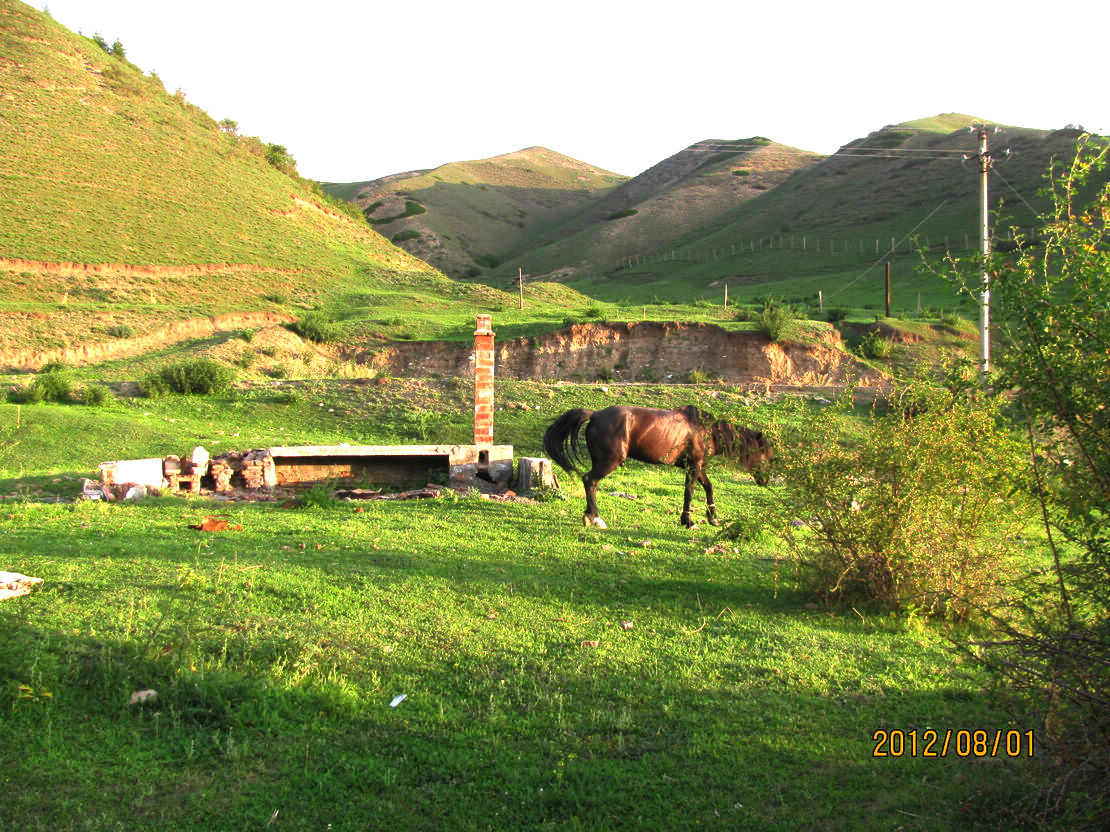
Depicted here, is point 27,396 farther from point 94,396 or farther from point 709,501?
point 709,501

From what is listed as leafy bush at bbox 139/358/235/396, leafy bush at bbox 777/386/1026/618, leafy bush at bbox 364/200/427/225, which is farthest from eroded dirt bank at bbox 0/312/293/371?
leafy bush at bbox 364/200/427/225

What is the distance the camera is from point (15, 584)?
243 inches

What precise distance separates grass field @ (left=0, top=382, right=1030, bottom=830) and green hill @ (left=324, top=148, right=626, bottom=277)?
7601cm

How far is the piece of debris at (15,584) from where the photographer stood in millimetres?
5996

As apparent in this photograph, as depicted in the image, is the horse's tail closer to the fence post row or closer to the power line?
the power line

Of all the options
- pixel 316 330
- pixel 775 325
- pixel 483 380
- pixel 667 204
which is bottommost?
pixel 483 380

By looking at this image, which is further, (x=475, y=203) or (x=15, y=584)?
(x=475, y=203)

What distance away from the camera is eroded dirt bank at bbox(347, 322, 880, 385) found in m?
32.0

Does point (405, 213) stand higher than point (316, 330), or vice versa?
point (405, 213)

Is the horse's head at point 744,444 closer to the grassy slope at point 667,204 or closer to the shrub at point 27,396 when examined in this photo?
the shrub at point 27,396

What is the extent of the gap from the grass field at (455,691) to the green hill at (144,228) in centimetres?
2739

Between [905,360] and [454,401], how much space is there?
20.6m

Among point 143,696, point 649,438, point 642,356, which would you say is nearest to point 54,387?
point 649,438

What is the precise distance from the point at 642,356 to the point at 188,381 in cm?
1957
